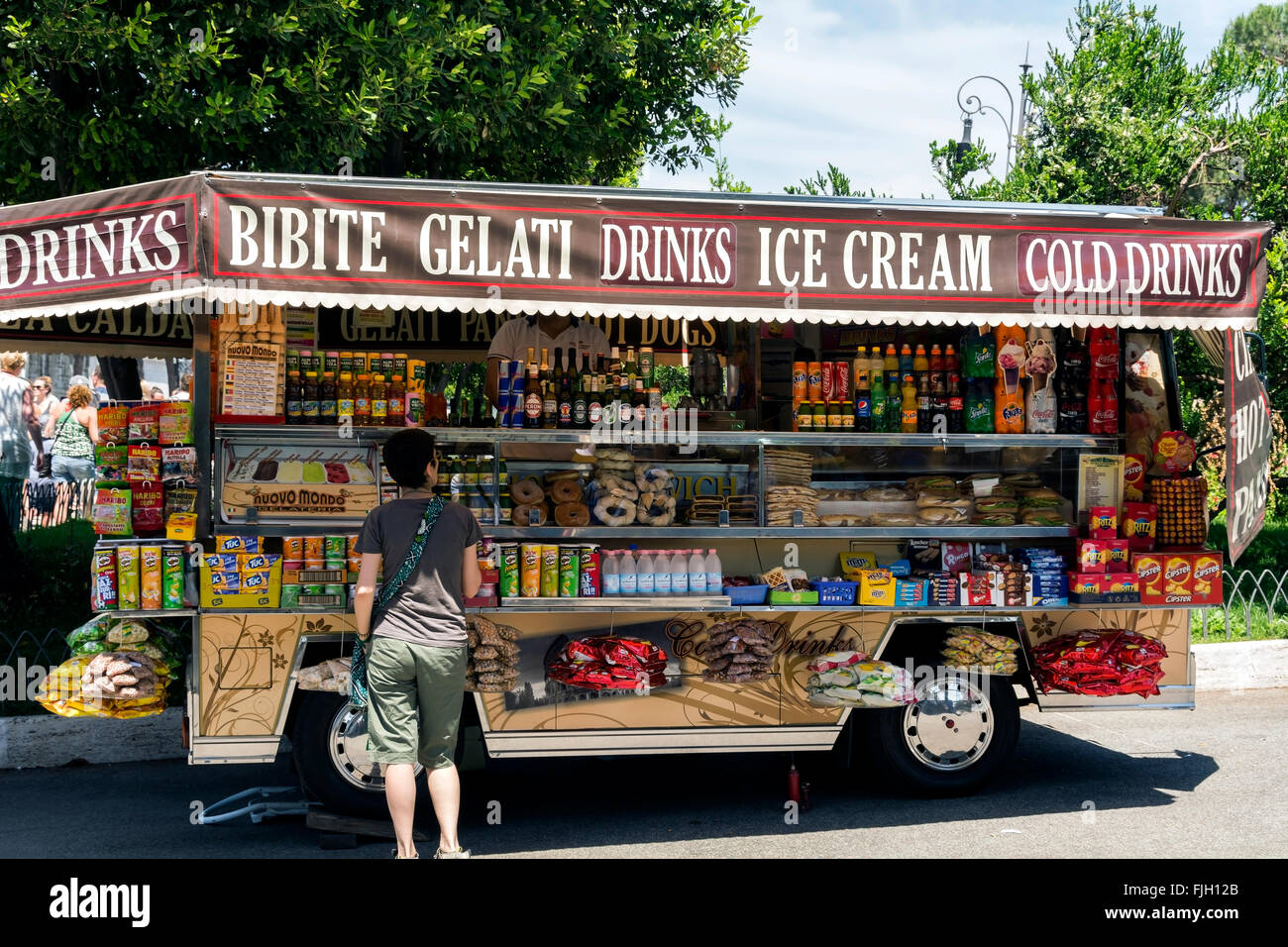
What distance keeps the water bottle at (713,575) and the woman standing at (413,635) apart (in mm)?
1561

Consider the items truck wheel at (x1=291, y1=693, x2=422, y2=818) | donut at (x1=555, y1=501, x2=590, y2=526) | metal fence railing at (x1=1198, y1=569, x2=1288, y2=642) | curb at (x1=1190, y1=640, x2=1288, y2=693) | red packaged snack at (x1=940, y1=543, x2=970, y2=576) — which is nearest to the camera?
truck wheel at (x1=291, y1=693, x2=422, y2=818)

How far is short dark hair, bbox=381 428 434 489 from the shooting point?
200 inches

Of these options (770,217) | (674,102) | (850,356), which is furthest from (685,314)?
(674,102)

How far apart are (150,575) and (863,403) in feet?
12.5

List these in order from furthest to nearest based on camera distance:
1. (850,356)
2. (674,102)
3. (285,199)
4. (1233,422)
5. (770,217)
Result: (674,102), (850,356), (1233,422), (770,217), (285,199)

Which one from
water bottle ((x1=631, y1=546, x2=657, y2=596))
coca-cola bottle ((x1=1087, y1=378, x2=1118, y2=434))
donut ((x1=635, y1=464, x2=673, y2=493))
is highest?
coca-cola bottle ((x1=1087, y1=378, x2=1118, y2=434))

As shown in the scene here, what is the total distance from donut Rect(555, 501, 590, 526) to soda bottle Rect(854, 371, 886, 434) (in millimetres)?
1606

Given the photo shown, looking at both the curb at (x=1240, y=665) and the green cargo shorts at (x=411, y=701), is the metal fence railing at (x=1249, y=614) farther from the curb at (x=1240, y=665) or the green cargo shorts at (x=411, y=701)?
the green cargo shorts at (x=411, y=701)

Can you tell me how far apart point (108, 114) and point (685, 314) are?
16.7 feet

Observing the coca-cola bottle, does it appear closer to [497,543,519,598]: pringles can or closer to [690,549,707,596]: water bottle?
[690,549,707,596]: water bottle

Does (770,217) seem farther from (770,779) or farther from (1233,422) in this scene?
(770,779)

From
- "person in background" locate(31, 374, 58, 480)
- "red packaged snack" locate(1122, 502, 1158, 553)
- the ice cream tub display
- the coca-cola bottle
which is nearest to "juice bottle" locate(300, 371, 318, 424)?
the ice cream tub display

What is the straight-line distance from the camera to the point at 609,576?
20.3 feet

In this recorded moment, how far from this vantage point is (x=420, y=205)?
543 centimetres
